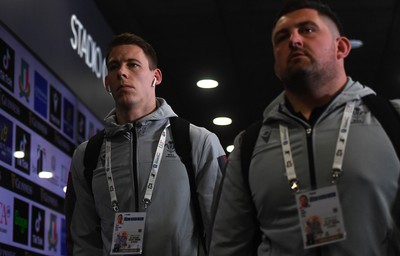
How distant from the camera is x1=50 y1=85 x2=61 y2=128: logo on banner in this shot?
590 centimetres

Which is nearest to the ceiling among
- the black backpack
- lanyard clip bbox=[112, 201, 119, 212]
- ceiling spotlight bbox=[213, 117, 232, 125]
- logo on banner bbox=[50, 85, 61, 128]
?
ceiling spotlight bbox=[213, 117, 232, 125]

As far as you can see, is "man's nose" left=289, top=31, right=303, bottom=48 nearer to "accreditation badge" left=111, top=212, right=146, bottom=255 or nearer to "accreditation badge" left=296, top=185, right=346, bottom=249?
"accreditation badge" left=296, top=185, right=346, bottom=249

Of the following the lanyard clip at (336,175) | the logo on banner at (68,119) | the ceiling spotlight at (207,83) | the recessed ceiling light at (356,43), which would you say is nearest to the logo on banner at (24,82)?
the logo on banner at (68,119)

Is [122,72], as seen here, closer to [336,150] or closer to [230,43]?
[336,150]

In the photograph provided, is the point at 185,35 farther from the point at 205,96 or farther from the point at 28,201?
the point at 28,201

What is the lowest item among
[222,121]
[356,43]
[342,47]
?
[342,47]

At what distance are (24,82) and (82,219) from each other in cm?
192

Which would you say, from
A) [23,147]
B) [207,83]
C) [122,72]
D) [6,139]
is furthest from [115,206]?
[207,83]

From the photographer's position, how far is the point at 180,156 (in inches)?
139

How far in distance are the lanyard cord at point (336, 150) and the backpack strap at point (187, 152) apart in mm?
889

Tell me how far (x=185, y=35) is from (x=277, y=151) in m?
Result: 6.27

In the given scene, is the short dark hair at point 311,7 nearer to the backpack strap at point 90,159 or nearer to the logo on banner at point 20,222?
the backpack strap at point 90,159

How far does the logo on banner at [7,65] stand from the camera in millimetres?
4883

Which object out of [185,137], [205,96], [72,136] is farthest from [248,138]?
[205,96]
